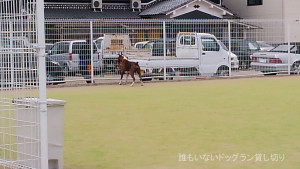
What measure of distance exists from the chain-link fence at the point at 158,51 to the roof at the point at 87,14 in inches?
354

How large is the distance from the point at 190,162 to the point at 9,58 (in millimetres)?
2492


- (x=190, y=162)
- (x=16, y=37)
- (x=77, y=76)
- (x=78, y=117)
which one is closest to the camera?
(x=16, y=37)

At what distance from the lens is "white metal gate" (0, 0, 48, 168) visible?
6219 mm

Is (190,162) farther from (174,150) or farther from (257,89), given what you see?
(257,89)

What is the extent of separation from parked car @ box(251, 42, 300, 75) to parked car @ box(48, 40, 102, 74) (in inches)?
245

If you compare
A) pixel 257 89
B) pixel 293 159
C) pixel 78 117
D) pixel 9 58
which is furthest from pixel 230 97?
pixel 9 58

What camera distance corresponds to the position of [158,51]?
20578mm

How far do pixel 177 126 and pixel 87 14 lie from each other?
73.4 feet

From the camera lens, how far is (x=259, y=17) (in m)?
35.2

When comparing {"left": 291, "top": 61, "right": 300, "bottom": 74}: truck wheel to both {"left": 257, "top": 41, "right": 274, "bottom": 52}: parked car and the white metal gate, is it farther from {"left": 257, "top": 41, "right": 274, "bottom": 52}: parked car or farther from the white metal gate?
the white metal gate

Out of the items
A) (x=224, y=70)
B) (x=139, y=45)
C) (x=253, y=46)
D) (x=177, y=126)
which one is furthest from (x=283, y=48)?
(x=177, y=126)

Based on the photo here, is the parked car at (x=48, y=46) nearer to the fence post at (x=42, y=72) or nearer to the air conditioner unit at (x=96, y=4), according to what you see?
the air conditioner unit at (x=96, y=4)

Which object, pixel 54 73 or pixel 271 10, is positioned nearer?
pixel 54 73

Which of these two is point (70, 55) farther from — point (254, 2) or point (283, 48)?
point (254, 2)
